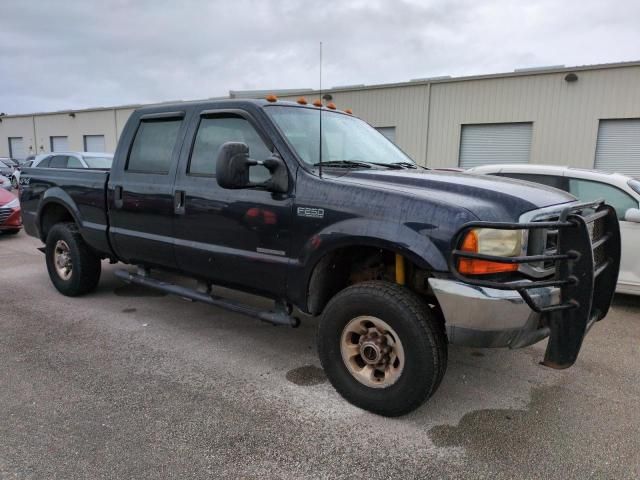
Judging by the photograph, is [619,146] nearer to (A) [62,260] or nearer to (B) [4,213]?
(A) [62,260]

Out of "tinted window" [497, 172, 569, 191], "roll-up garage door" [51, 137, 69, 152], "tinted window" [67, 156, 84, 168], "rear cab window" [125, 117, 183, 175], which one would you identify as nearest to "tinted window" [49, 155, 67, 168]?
"tinted window" [67, 156, 84, 168]

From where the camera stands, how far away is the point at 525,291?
8.27 ft

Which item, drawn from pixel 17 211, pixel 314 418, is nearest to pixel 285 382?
pixel 314 418

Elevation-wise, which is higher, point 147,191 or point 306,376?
point 147,191

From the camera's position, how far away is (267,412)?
306 cm

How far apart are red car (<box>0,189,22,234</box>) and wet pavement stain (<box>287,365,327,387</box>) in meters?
8.41

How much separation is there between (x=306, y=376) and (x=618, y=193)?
13.6ft

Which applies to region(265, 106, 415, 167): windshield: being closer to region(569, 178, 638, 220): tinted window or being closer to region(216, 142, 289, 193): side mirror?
region(216, 142, 289, 193): side mirror

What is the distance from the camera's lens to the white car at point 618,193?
203 inches

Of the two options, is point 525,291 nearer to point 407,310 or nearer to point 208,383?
point 407,310

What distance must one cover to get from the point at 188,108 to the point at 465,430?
3.30m

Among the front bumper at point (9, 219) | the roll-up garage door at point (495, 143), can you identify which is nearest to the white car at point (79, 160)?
the front bumper at point (9, 219)

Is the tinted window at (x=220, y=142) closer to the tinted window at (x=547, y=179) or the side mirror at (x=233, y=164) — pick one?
the side mirror at (x=233, y=164)

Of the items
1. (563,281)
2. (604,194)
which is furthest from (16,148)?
(563,281)
